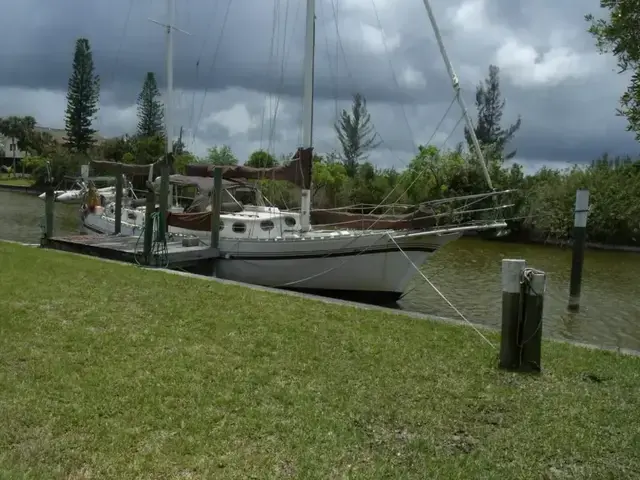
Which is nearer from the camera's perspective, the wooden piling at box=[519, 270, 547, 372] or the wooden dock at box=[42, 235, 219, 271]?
the wooden piling at box=[519, 270, 547, 372]

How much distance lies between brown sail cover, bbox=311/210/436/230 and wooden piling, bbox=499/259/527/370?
32.4 ft

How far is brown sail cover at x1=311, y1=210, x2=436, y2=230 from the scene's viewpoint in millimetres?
17750

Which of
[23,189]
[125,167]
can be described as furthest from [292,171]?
[23,189]

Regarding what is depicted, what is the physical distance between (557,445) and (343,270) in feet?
41.3

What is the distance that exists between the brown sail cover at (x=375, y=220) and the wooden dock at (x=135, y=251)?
380cm

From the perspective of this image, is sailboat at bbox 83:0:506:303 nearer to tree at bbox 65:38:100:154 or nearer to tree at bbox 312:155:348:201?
tree at bbox 312:155:348:201

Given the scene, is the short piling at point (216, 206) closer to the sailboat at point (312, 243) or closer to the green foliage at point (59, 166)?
the sailboat at point (312, 243)

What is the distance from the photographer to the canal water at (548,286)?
1675 cm

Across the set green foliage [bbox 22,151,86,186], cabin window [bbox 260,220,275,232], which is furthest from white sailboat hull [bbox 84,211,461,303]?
green foliage [bbox 22,151,86,186]

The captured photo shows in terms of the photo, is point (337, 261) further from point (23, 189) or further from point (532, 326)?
point (23, 189)

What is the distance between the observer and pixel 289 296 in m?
12.1

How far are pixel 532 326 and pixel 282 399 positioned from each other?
306 centimetres

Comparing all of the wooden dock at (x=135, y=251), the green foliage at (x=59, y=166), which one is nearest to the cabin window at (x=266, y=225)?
the wooden dock at (x=135, y=251)

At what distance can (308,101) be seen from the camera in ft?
62.5
